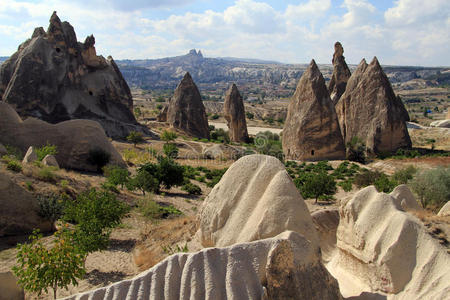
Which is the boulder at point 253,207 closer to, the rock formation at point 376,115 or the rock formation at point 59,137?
the rock formation at point 59,137

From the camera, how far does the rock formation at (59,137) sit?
59.9 ft

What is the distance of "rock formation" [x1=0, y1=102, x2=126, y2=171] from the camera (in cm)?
1825

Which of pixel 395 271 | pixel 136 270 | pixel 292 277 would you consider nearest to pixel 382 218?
pixel 395 271

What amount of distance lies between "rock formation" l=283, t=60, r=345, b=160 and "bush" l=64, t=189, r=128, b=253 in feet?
57.4

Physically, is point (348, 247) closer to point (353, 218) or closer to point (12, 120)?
point (353, 218)

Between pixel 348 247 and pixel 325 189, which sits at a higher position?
pixel 348 247

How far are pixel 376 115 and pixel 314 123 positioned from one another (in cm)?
647

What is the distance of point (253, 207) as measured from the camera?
6.23m

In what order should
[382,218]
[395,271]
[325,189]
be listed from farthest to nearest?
[325,189] → [382,218] → [395,271]

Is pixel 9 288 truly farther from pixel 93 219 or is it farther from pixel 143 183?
pixel 143 183

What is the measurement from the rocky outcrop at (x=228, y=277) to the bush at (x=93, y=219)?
431 cm

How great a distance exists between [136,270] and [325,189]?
34.5 feet

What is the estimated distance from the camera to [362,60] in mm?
32156

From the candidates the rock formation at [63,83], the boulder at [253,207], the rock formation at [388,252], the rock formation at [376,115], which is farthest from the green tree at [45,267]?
the rock formation at [63,83]
